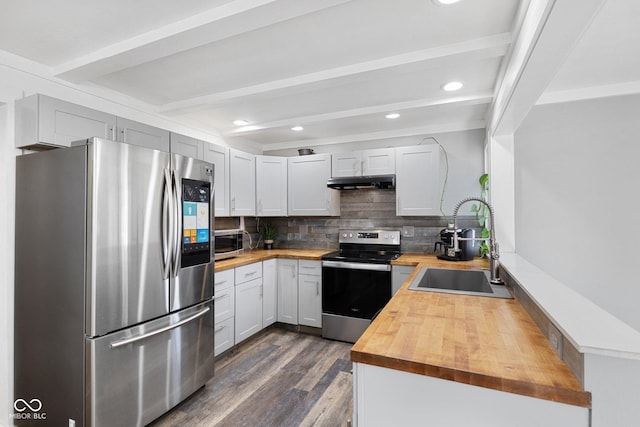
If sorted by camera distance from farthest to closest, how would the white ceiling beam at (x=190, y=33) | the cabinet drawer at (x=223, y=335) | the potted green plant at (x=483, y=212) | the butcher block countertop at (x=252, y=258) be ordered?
1. the potted green plant at (x=483, y=212)
2. the butcher block countertop at (x=252, y=258)
3. the cabinet drawer at (x=223, y=335)
4. the white ceiling beam at (x=190, y=33)

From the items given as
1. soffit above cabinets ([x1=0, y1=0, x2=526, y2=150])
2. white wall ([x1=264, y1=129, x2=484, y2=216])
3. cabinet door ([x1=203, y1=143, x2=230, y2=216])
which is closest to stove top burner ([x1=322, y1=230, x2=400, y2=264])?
white wall ([x1=264, y1=129, x2=484, y2=216])

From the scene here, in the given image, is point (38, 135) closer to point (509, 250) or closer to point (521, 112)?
point (521, 112)

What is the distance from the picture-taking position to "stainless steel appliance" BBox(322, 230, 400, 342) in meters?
3.16

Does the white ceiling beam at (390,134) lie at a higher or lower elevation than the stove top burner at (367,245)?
higher

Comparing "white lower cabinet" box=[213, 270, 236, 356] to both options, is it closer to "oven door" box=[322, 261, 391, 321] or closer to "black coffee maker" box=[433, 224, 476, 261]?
"oven door" box=[322, 261, 391, 321]

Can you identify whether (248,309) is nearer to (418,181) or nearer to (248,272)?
(248,272)

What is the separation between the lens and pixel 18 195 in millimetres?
1968

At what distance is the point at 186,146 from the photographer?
2828 millimetres

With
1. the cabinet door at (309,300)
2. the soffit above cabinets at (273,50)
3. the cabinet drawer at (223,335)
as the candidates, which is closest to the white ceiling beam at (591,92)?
the soffit above cabinets at (273,50)

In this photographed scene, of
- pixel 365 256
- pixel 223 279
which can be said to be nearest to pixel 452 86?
pixel 365 256

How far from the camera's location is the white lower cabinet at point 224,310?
2.77 meters

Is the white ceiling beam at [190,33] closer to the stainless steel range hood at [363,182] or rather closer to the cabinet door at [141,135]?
the cabinet door at [141,135]

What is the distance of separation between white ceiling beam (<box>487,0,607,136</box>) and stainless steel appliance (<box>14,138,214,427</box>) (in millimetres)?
2052

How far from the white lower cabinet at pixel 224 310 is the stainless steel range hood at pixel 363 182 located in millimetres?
1513
